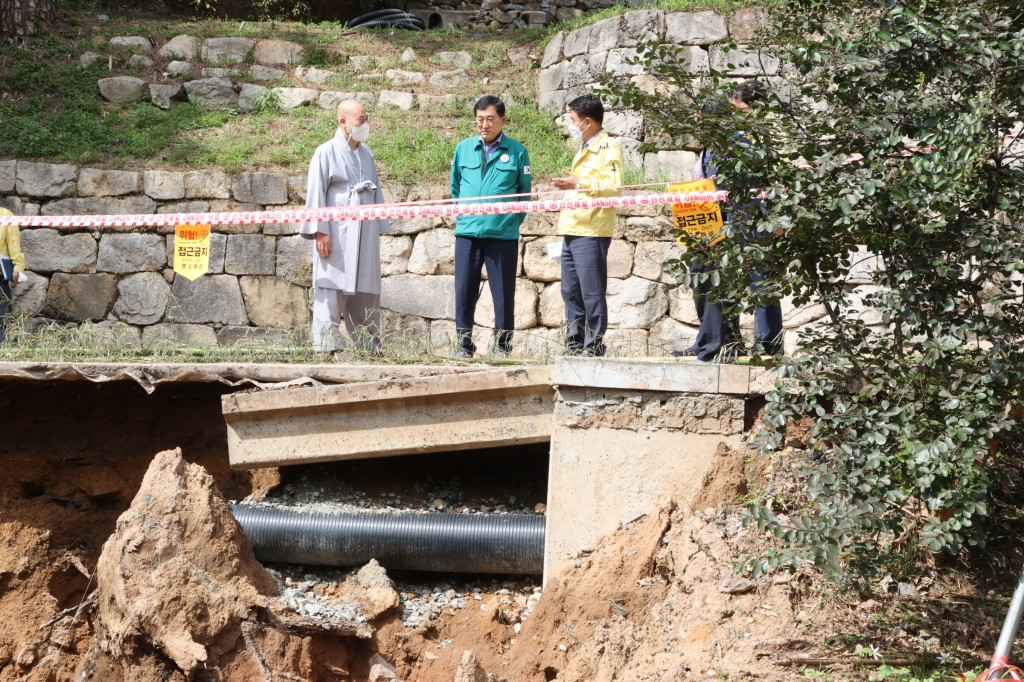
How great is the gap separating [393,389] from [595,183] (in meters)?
1.82

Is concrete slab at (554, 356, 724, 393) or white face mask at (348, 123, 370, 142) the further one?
white face mask at (348, 123, 370, 142)

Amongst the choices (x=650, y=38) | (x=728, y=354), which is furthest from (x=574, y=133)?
(x=728, y=354)

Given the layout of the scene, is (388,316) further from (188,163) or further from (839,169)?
(839,169)

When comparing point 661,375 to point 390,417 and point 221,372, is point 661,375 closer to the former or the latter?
point 390,417

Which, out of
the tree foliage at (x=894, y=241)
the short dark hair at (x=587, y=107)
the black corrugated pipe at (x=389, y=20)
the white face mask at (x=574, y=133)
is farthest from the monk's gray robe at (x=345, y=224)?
the black corrugated pipe at (x=389, y=20)

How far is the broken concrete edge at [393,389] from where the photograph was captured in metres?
5.39

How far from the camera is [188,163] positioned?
31.0 feet

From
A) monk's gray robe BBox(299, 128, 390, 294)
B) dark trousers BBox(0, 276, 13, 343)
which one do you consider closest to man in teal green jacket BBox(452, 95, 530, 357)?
monk's gray robe BBox(299, 128, 390, 294)

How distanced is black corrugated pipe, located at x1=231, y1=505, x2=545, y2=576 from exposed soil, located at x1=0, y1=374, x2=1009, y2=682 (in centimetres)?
19

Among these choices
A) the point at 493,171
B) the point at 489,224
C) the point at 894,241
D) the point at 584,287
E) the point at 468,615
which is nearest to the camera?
the point at 894,241

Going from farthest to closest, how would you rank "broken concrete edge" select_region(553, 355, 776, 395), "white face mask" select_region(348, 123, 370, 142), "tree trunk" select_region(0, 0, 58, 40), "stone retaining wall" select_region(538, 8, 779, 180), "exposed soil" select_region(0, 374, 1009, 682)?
"tree trunk" select_region(0, 0, 58, 40)
"stone retaining wall" select_region(538, 8, 779, 180)
"white face mask" select_region(348, 123, 370, 142)
"broken concrete edge" select_region(553, 355, 776, 395)
"exposed soil" select_region(0, 374, 1009, 682)

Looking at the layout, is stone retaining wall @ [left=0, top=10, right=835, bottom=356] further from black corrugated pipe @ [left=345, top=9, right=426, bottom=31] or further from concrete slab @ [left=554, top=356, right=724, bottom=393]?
concrete slab @ [left=554, top=356, right=724, bottom=393]

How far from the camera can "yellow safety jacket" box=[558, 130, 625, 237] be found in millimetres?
6238

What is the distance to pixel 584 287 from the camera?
6223 mm
